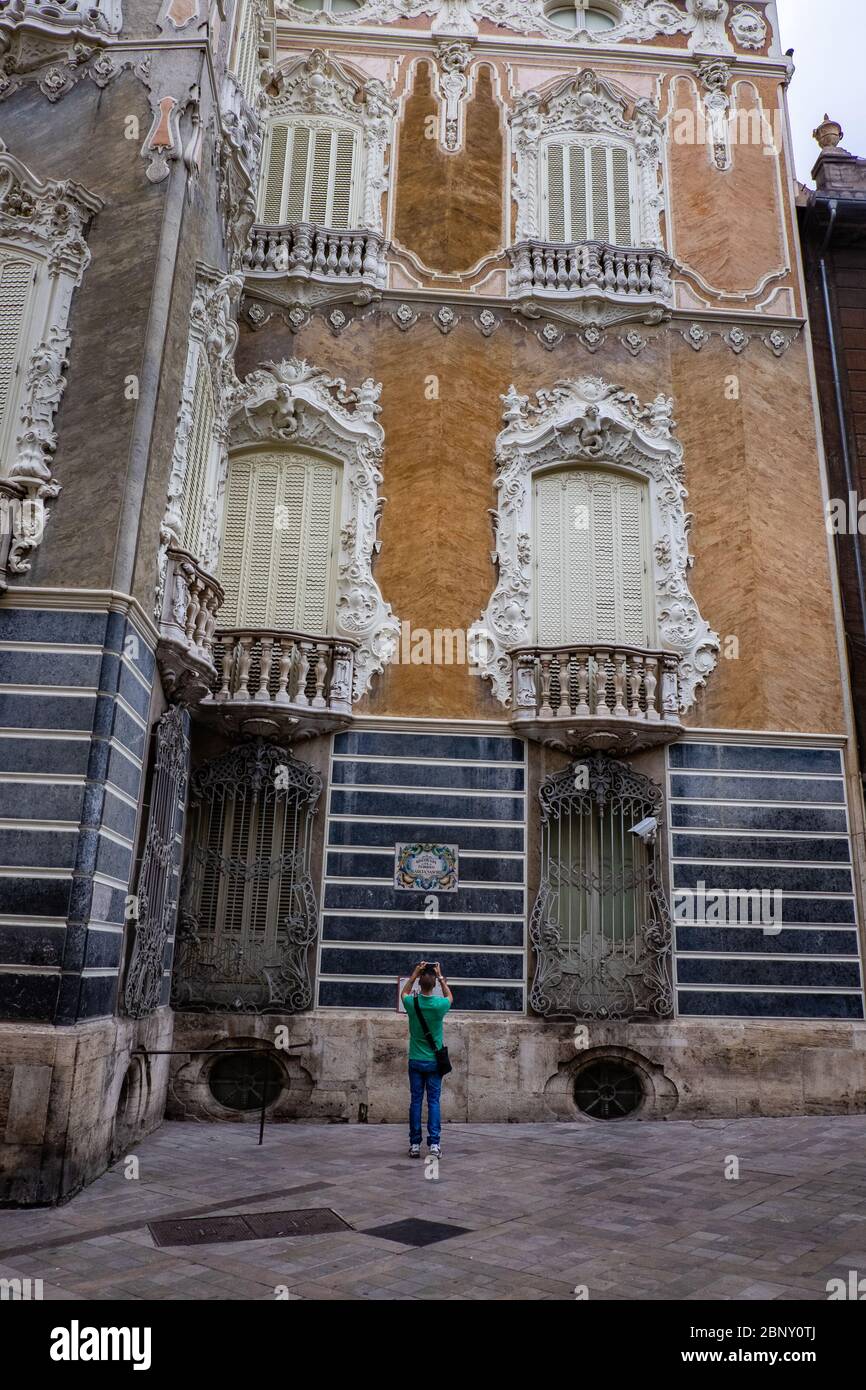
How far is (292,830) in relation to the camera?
14883mm

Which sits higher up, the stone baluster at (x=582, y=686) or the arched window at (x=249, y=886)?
the stone baluster at (x=582, y=686)

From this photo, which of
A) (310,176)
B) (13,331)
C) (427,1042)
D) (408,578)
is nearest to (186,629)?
(13,331)

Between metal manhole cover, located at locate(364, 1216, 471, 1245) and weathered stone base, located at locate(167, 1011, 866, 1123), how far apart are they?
18.3 ft

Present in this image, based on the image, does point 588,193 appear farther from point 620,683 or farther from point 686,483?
point 620,683

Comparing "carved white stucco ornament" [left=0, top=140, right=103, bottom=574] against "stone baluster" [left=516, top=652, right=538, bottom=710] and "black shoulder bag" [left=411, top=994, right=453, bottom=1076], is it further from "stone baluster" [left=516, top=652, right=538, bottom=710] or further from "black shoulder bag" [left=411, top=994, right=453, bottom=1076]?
"stone baluster" [left=516, top=652, right=538, bottom=710]

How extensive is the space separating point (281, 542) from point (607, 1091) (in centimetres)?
907

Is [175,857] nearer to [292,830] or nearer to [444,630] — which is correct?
[292,830]

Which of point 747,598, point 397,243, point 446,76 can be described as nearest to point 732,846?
point 747,598

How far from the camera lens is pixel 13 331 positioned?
11914 mm

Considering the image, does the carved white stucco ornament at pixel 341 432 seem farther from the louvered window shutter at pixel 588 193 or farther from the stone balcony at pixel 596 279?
the louvered window shutter at pixel 588 193

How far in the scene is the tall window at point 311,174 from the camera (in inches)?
728

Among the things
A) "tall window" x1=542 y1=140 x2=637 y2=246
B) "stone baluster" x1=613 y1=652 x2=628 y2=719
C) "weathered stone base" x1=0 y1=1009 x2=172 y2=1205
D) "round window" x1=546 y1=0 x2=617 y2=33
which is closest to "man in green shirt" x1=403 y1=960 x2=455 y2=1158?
"weathered stone base" x1=0 y1=1009 x2=172 y2=1205

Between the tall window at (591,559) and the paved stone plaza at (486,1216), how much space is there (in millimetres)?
7121

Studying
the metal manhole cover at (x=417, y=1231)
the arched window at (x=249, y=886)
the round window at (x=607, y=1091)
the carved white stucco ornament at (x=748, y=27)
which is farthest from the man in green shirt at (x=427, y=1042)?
the carved white stucco ornament at (x=748, y=27)
